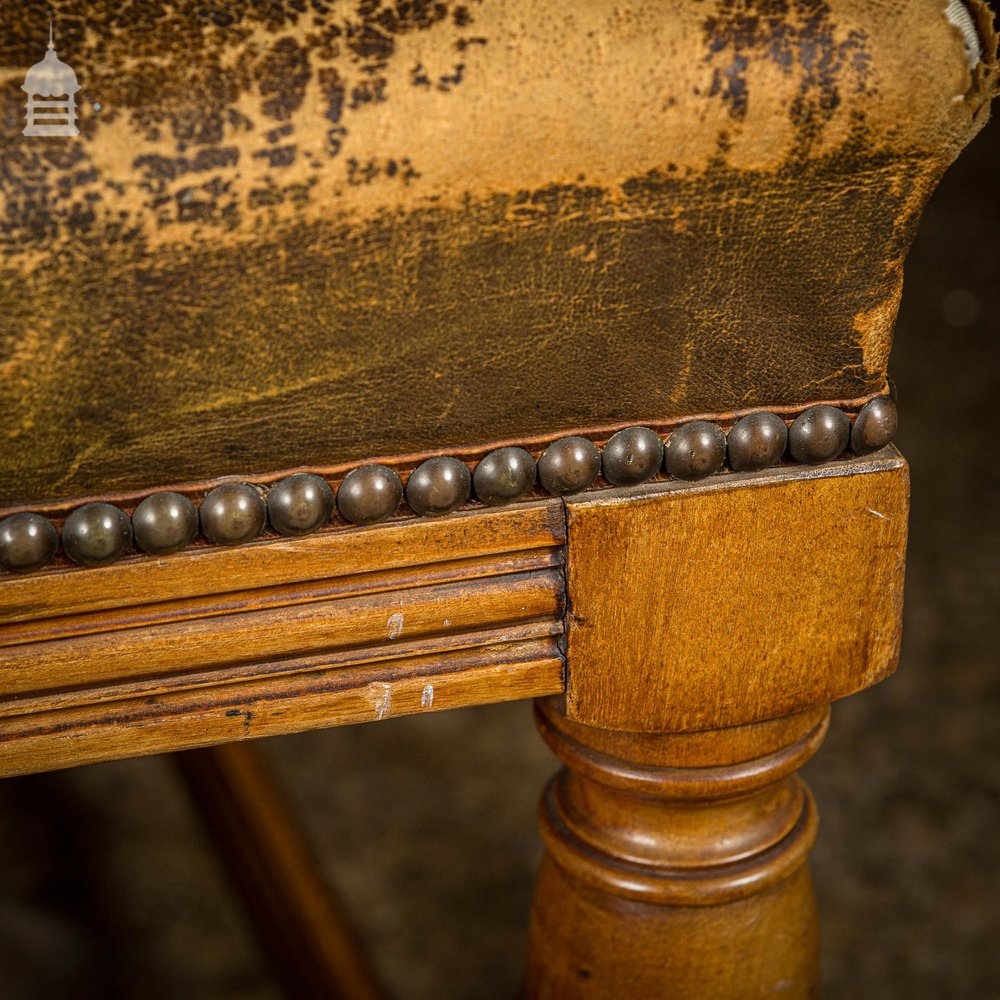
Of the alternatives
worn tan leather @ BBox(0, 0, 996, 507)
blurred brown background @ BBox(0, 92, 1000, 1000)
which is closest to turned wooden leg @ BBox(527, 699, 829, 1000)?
worn tan leather @ BBox(0, 0, 996, 507)

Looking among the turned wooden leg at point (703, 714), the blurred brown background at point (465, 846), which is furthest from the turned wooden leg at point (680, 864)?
the blurred brown background at point (465, 846)

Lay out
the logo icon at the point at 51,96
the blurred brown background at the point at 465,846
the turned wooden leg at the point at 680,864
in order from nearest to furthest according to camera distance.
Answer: the logo icon at the point at 51,96 < the turned wooden leg at the point at 680,864 < the blurred brown background at the point at 465,846

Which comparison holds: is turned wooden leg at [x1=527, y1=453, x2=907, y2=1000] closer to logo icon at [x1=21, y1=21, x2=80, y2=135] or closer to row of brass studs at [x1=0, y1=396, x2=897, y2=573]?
row of brass studs at [x1=0, y1=396, x2=897, y2=573]

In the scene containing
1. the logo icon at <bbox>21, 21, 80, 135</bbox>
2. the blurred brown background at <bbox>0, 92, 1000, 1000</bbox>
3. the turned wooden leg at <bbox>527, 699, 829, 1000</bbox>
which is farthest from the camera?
the blurred brown background at <bbox>0, 92, 1000, 1000</bbox>

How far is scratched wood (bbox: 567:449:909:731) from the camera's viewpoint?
339 millimetres

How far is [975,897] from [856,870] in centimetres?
8

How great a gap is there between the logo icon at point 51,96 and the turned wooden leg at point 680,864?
23cm

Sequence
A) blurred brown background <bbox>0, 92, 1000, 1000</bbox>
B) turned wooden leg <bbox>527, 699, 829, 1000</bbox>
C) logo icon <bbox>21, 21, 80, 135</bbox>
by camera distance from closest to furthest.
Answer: logo icon <bbox>21, 21, 80, 135</bbox>, turned wooden leg <bbox>527, 699, 829, 1000</bbox>, blurred brown background <bbox>0, 92, 1000, 1000</bbox>

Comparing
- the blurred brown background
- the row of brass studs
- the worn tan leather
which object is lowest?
the blurred brown background

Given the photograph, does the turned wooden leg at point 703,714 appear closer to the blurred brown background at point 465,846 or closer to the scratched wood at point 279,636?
the scratched wood at point 279,636

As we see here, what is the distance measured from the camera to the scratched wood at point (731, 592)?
339mm

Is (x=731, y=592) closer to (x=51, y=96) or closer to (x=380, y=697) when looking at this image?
(x=380, y=697)

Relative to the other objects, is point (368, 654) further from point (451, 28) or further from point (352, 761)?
point (352, 761)

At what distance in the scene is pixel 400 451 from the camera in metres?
0.32
